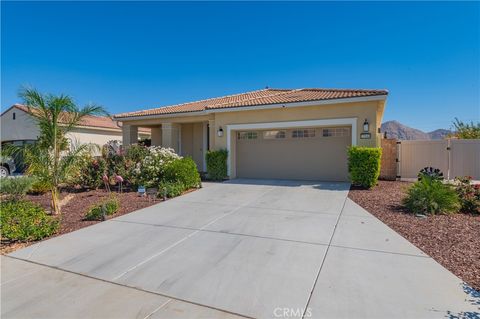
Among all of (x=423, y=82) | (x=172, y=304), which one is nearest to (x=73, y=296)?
(x=172, y=304)

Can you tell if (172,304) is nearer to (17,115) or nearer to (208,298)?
(208,298)

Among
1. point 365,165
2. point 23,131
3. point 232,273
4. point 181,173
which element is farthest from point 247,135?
point 23,131

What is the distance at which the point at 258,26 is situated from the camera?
12.8 metres

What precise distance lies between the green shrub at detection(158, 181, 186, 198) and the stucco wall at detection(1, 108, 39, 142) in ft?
61.4

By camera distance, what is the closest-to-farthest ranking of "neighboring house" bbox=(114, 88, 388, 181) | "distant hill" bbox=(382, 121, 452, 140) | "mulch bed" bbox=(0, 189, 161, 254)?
1. "mulch bed" bbox=(0, 189, 161, 254)
2. "neighboring house" bbox=(114, 88, 388, 181)
3. "distant hill" bbox=(382, 121, 452, 140)

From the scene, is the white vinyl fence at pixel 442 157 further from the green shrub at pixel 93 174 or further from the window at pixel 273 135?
the green shrub at pixel 93 174

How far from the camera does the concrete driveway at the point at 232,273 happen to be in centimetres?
288

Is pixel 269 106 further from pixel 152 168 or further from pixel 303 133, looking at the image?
pixel 152 168

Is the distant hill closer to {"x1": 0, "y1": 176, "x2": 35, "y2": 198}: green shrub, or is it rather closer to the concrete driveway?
the concrete driveway

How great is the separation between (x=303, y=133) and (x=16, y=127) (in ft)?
81.1

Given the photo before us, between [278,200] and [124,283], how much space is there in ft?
18.4

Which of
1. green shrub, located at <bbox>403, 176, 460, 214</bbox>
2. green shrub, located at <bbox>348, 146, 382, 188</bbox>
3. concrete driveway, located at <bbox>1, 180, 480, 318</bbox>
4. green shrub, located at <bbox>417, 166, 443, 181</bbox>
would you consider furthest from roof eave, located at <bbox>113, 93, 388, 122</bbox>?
concrete driveway, located at <bbox>1, 180, 480, 318</bbox>

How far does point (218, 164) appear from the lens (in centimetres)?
1339

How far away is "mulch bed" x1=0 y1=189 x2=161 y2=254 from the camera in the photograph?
19.4 ft
